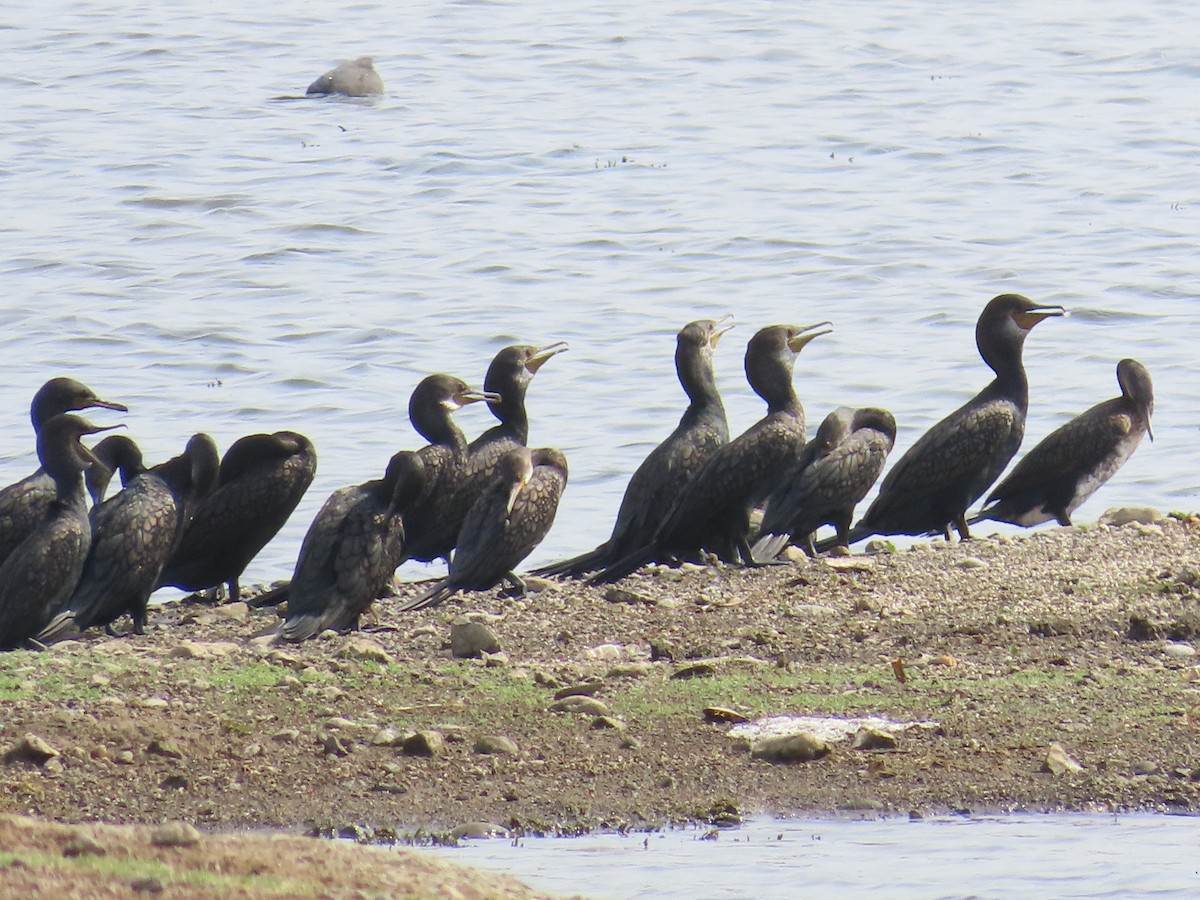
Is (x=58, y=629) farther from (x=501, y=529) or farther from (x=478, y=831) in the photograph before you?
(x=478, y=831)

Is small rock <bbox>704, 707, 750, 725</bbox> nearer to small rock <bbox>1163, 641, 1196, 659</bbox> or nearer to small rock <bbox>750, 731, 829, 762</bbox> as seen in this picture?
small rock <bbox>750, 731, 829, 762</bbox>

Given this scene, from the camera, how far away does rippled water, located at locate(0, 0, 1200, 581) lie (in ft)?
55.5

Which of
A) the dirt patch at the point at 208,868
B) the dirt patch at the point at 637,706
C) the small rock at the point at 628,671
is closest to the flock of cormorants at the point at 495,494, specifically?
the dirt patch at the point at 637,706

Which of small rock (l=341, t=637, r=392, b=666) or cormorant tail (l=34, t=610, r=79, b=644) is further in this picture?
cormorant tail (l=34, t=610, r=79, b=644)

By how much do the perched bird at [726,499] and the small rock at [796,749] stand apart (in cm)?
349

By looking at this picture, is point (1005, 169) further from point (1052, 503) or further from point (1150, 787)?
point (1150, 787)

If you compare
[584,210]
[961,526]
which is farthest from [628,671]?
[584,210]

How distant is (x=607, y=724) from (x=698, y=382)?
457 centimetres

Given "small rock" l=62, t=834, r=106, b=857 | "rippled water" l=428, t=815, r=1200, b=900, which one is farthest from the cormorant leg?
"small rock" l=62, t=834, r=106, b=857

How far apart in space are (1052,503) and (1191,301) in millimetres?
8363

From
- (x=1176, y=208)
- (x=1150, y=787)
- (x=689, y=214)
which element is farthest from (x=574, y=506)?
(x=1176, y=208)

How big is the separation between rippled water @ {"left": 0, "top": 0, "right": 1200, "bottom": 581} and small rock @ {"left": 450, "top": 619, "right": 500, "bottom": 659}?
4717mm

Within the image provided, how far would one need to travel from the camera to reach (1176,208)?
79.8 feet

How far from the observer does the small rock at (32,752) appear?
275 inches
